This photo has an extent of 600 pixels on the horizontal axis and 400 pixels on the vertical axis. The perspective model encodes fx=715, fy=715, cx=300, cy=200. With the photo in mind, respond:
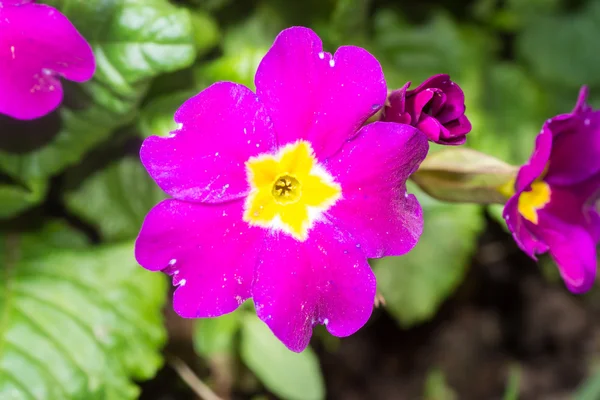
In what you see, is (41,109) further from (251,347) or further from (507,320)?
(507,320)

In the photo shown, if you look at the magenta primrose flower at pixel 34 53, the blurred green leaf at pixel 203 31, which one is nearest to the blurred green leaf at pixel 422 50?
the blurred green leaf at pixel 203 31

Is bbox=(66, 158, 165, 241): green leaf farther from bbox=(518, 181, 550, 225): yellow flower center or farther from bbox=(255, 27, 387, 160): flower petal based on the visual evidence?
bbox=(518, 181, 550, 225): yellow flower center

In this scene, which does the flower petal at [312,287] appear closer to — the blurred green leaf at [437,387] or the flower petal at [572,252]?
the flower petal at [572,252]

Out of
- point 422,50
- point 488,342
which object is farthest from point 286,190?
point 488,342

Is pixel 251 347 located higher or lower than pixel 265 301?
lower

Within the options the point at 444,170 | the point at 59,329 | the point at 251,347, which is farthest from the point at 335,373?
the point at 444,170

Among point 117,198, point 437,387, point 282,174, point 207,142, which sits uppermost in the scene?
point 207,142

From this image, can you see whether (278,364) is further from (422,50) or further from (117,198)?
(422,50)
